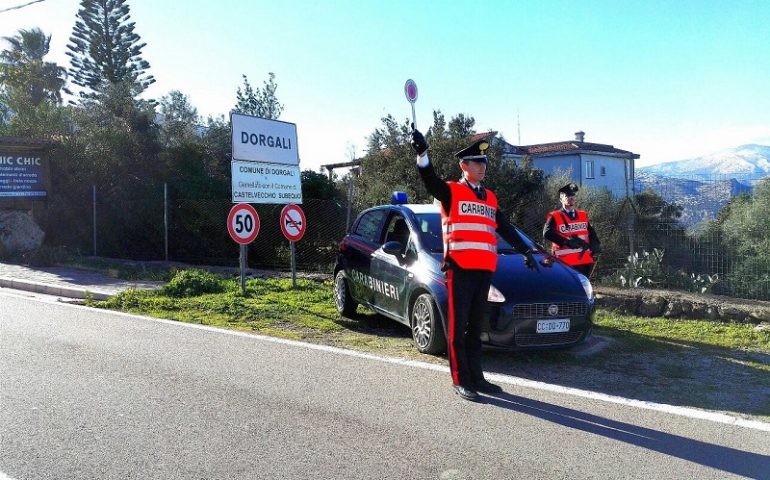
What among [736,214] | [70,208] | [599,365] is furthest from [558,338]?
[70,208]

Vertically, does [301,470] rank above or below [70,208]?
below

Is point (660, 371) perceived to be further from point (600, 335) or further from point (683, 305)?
point (683, 305)

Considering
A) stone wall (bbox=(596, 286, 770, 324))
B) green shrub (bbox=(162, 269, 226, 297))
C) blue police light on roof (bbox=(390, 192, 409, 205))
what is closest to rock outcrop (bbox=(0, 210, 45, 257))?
green shrub (bbox=(162, 269, 226, 297))

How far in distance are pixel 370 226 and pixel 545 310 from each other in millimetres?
3076

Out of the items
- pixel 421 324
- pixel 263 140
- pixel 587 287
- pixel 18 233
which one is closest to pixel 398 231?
pixel 421 324

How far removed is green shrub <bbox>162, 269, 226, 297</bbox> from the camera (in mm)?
11086

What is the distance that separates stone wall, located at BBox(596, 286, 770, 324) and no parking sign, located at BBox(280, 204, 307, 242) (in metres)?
5.21

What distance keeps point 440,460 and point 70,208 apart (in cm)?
1755

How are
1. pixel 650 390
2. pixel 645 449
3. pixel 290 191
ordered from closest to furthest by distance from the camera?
pixel 645 449, pixel 650 390, pixel 290 191

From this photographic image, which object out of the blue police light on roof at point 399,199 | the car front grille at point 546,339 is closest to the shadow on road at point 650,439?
the car front grille at point 546,339

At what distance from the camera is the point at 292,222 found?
11438 mm

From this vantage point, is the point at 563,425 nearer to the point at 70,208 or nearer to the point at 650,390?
the point at 650,390

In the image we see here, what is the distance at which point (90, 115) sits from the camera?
20.2 meters

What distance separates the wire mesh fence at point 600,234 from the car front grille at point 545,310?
14.2ft
